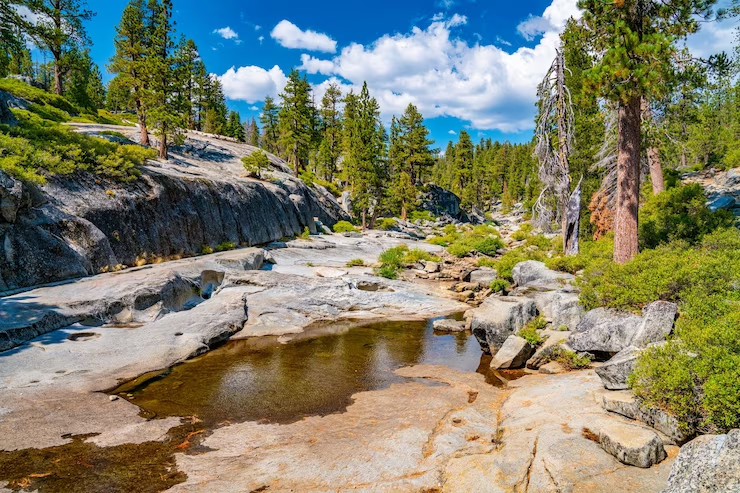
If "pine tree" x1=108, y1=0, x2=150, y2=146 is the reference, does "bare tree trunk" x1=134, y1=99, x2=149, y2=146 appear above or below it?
below

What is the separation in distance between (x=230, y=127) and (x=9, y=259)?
69.0 metres

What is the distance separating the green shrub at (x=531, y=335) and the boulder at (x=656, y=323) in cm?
322

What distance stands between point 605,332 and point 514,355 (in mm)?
2704

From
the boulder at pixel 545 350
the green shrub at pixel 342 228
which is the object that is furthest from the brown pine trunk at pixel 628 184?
the green shrub at pixel 342 228

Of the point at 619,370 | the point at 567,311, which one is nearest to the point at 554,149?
the point at 567,311

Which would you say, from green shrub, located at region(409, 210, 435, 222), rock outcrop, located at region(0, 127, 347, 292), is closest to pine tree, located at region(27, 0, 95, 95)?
rock outcrop, located at region(0, 127, 347, 292)

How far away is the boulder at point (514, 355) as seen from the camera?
1222 cm

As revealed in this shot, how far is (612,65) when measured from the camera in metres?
13.6

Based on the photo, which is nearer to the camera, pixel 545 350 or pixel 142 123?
pixel 545 350

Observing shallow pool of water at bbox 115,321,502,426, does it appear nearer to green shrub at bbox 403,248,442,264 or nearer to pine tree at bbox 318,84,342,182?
green shrub at bbox 403,248,442,264

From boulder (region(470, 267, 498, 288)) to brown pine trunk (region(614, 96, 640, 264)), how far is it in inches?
409

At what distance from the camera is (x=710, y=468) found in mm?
3977

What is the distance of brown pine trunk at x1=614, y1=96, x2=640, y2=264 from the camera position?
14.4 m

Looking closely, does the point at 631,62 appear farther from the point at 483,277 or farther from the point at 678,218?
the point at 483,277
